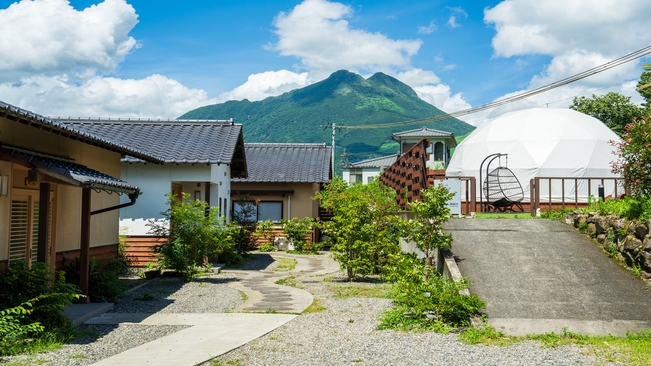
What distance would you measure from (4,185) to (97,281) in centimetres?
270

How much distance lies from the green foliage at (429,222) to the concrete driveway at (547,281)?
0.56 metres

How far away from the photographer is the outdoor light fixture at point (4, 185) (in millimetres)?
8523

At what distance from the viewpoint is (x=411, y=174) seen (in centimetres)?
1483

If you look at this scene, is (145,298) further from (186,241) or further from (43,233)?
(186,241)

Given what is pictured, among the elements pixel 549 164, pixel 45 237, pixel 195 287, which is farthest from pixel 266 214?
pixel 45 237

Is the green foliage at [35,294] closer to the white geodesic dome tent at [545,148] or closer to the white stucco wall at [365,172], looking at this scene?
the white geodesic dome tent at [545,148]

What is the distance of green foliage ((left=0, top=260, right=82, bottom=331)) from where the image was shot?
7.38 m

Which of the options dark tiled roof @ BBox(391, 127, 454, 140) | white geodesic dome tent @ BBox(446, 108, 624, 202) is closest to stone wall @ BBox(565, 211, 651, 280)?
white geodesic dome tent @ BBox(446, 108, 624, 202)

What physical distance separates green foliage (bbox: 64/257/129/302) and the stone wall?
866 centimetres

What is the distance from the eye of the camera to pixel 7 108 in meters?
7.11

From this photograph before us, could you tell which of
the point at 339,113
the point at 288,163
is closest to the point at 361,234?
the point at 288,163

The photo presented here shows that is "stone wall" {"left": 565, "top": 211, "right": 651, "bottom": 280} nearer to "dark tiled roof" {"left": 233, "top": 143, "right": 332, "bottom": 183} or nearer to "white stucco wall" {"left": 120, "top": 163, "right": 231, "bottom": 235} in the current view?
"white stucco wall" {"left": 120, "top": 163, "right": 231, "bottom": 235}

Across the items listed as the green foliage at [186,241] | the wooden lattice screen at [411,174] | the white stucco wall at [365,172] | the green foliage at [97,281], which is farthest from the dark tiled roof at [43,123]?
the white stucco wall at [365,172]

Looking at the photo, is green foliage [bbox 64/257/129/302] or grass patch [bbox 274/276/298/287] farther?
grass patch [bbox 274/276/298/287]
